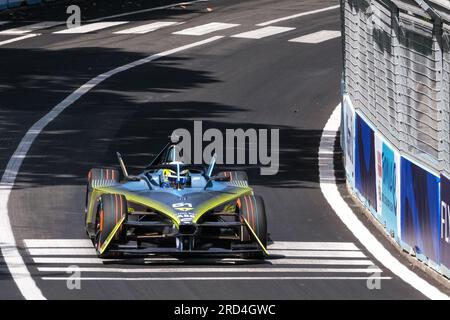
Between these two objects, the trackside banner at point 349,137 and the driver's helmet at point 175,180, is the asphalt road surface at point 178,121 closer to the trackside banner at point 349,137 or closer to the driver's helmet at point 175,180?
the trackside banner at point 349,137

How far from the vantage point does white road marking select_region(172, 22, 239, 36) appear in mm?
40406

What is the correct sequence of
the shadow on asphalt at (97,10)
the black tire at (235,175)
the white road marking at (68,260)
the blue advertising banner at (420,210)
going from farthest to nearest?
the shadow on asphalt at (97,10)
the black tire at (235,175)
the white road marking at (68,260)
the blue advertising banner at (420,210)

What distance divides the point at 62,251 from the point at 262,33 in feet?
76.8

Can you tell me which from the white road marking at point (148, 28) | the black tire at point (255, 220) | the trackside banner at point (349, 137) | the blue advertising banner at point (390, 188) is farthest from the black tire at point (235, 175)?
the white road marking at point (148, 28)

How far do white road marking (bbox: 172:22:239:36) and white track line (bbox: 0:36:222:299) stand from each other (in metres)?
0.79

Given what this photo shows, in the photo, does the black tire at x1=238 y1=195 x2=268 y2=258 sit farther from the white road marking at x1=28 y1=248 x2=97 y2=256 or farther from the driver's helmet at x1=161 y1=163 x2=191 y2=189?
the white road marking at x1=28 y1=248 x2=97 y2=256

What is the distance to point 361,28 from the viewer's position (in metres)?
22.6

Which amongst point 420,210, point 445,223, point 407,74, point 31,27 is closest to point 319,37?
point 31,27

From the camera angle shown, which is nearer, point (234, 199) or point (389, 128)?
point (234, 199)

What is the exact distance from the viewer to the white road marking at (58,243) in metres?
18.4

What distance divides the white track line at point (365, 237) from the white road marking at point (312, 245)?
250 mm
